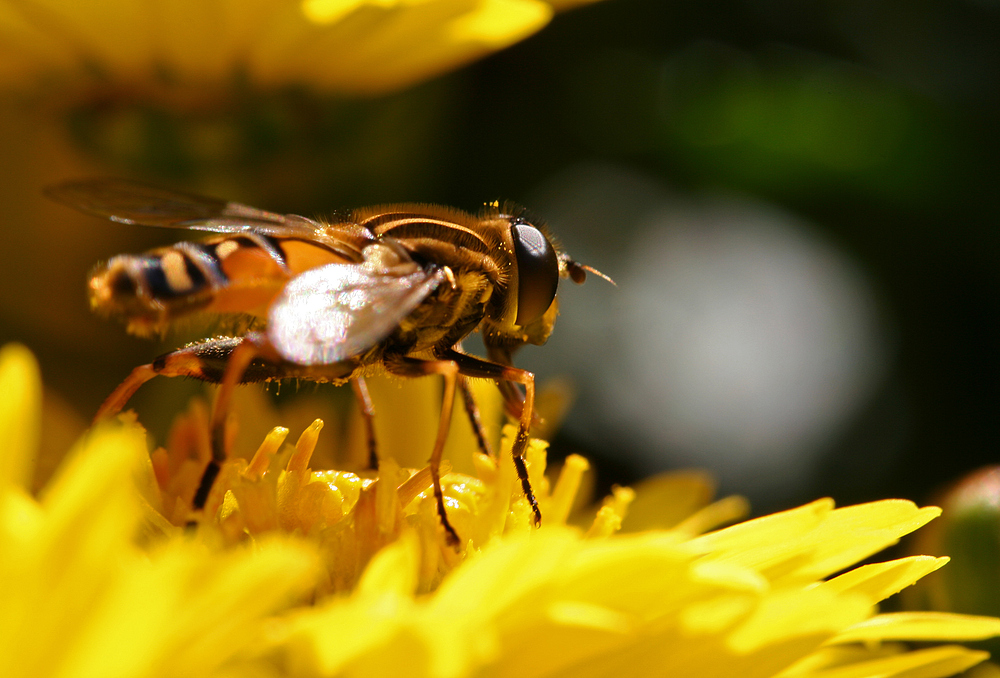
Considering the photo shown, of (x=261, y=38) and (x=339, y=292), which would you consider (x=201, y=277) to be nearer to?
(x=339, y=292)

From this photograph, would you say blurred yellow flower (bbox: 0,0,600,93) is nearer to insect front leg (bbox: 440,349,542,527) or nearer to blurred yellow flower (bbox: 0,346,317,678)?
insect front leg (bbox: 440,349,542,527)

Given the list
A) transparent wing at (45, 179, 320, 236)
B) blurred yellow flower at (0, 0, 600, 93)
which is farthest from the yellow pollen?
blurred yellow flower at (0, 0, 600, 93)

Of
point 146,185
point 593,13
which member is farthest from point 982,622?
point 593,13

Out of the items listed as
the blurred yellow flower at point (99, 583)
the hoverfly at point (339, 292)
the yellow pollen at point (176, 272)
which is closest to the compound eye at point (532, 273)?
the hoverfly at point (339, 292)

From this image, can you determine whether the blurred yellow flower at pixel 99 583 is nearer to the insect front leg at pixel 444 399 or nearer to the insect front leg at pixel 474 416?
the insect front leg at pixel 444 399

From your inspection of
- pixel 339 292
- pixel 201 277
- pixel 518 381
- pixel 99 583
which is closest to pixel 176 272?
pixel 201 277

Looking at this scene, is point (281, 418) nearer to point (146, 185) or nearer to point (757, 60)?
point (146, 185)
